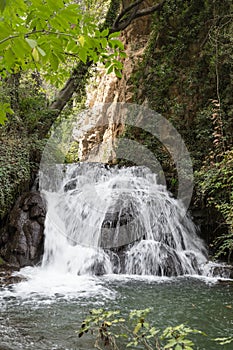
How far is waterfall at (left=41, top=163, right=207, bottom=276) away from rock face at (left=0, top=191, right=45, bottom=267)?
201 mm

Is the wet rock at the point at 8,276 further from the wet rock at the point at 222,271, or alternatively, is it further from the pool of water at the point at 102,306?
the wet rock at the point at 222,271

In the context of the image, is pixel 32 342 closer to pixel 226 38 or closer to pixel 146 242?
pixel 146 242

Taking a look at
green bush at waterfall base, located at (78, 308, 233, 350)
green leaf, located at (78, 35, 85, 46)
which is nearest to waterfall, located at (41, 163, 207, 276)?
green bush at waterfall base, located at (78, 308, 233, 350)

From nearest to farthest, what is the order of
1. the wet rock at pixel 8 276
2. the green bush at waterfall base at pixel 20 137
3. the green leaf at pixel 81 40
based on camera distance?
the green leaf at pixel 81 40 < the wet rock at pixel 8 276 < the green bush at waterfall base at pixel 20 137

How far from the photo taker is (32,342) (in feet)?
9.80

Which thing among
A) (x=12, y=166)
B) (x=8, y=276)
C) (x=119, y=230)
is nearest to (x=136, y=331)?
(x=8, y=276)

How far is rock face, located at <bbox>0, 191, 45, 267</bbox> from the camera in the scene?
672 centimetres

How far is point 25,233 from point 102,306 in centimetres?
351

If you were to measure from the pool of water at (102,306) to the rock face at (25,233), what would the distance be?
1.49m

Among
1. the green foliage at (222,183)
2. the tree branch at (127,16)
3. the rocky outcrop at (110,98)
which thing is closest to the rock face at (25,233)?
the green foliage at (222,183)

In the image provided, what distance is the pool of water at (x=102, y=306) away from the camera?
3.12m

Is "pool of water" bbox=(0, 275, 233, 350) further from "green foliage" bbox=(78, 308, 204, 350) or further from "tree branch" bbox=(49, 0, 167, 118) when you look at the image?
"tree branch" bbox=(49, 0, 167, 118)

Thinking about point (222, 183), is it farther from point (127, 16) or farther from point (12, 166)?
point (127, 16)

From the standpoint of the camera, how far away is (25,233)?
23.3 ft
